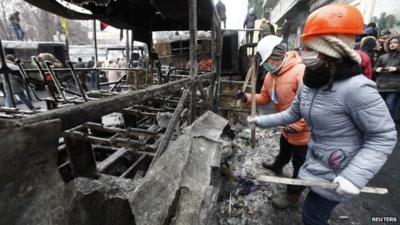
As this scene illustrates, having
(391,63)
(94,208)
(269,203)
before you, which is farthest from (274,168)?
(391,63)

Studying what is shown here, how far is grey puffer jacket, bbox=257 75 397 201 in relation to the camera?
1544 millimetres

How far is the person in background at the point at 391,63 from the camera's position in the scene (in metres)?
5.60

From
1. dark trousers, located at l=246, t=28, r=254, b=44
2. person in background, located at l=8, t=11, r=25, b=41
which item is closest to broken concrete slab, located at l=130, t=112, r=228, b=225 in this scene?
dark trousers, located at l=246, t=28, r=254, b=44

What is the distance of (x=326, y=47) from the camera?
64.5 inches

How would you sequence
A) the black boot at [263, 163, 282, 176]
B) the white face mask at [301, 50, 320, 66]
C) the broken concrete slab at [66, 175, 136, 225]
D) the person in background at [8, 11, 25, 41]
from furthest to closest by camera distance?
the person in background at [8, 11, 25, 41], the black boot at [263, 163, 282, 176], the white face mask at [301, 50, 320, 66], the broken concrete slab at [66, 175, 136, 225]

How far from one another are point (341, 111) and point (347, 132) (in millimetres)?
176

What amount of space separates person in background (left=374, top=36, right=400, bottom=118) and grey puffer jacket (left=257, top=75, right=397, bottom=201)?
5254mm

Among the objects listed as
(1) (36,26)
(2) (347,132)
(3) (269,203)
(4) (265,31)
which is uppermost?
(1) (36,26)

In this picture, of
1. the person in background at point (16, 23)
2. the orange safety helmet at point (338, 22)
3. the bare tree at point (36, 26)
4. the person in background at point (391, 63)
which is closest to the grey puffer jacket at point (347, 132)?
the orange safety helmet at point (338, 22)

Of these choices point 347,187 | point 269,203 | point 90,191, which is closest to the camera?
point 90,191

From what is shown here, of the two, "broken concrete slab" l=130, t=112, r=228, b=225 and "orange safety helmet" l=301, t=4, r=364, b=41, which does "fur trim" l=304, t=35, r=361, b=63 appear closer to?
"orange safety helmet" l=301, t=4, r=364, b=41

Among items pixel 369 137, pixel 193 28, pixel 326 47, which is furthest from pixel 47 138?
pixel 193 28

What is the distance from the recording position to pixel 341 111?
5.55 feet

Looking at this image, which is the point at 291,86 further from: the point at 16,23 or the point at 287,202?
the point at 16,23
